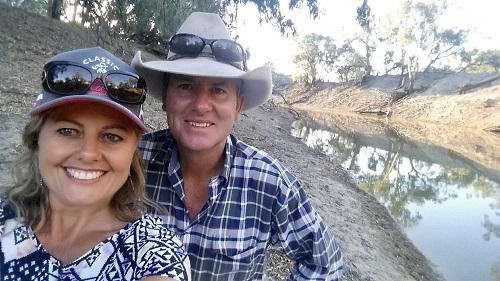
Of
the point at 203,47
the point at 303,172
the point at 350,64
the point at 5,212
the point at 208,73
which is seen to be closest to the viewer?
the point at 5,212

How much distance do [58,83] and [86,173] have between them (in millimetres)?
291

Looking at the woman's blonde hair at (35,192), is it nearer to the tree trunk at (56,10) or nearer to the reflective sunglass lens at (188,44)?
the reflective sunglass lens at (188,44)

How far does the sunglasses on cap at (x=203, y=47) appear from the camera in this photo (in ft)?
6.74

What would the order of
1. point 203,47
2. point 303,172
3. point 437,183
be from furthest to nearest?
point 437,183, point 303,172, point 203,47

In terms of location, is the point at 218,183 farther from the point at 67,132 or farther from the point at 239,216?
the point at 67,132

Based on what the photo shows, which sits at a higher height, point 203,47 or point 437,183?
point 203,47

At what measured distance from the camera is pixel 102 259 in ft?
4.06

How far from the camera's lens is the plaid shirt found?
1840 mm

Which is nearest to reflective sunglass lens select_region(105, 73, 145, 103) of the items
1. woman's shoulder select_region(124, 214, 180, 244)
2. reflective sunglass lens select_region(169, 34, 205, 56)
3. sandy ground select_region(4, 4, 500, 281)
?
woman's shoulder select_region(124, 214, 180, 244)

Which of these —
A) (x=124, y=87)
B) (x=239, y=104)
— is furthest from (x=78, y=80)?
(x=239, y=104)

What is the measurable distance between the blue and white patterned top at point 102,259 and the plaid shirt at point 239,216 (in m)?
0.54

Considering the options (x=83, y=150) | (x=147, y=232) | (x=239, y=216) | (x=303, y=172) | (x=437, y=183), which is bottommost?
(x=437, y=183)

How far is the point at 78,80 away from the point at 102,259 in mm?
552

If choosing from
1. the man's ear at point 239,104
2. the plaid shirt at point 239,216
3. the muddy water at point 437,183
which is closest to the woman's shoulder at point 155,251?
the plaid shirt at point 239,216
